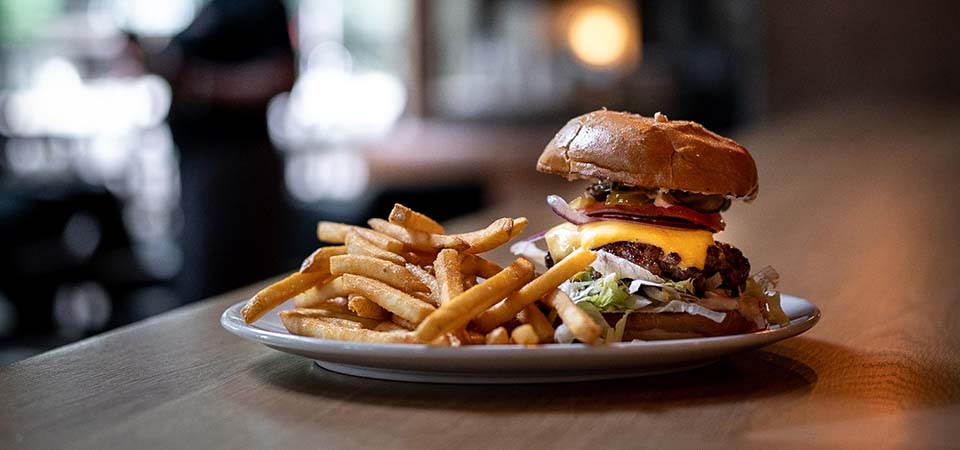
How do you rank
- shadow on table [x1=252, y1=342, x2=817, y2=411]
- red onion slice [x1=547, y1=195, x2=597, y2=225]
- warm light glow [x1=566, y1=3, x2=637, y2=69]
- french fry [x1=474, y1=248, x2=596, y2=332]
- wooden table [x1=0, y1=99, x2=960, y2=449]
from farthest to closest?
warm light glow [x1=566, y1=3, x2=637, y2=69]
red onion slice [x1=547, y1=195, x2=597, y2=225]
french fry [x1=474, y1=248, x2=596, y2=332]
shadow on table [x1=252, y1=342, x2=817, y2=411]
wooden table [x1=0, y1=99, x2=960, y2=449]

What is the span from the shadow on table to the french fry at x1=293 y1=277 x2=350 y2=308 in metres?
0.09

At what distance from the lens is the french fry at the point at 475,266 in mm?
1387

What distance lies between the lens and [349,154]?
968cm

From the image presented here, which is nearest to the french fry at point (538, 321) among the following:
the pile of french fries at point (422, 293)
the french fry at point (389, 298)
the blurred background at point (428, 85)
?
the pile of french fries at point (422, 293)

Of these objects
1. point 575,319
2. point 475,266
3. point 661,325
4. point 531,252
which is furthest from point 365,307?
point 531,252

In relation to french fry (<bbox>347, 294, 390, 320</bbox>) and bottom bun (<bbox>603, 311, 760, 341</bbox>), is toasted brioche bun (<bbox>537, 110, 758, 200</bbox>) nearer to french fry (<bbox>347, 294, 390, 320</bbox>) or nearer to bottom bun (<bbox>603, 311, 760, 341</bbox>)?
bottom bun (<bbox>603, 311, 760, 341</bbox>)

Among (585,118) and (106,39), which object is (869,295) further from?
(106,39)

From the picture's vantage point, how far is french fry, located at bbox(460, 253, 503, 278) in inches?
54.6

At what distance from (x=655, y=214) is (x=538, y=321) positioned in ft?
1.07

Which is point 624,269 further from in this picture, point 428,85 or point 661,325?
point 428,85

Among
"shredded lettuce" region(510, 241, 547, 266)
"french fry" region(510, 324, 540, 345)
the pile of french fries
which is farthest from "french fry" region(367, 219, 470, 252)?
"shredded lettuce" region(510, 241, 547, 266)

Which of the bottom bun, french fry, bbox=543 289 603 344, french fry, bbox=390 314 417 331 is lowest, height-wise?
the bottom bun

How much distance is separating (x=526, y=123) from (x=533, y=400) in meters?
8.31

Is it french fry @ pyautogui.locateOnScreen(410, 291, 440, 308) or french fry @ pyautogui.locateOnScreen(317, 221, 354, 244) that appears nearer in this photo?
french fry @ pyautogui.locateOnScreen(410, 291, 440, 308)
